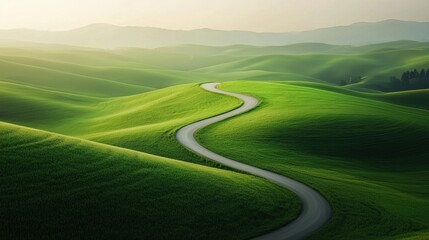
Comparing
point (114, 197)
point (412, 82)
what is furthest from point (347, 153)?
point (412, 82)

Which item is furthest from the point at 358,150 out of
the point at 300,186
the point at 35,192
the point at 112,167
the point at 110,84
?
the point at 110,84

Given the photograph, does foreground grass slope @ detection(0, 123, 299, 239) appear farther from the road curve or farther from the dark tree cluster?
the dark tree cluster

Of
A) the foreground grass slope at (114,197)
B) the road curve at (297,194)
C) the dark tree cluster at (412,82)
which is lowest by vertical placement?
the road curve at (297,194)

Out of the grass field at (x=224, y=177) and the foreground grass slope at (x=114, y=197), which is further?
the grass field at (x=224, y=177)

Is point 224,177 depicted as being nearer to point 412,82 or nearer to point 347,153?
point 347,153

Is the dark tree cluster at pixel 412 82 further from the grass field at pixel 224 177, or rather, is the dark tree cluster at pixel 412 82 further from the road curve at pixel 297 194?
the road curve at pixel 297 194

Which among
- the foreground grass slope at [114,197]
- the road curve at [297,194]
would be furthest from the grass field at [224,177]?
the road curve at [297,194]
